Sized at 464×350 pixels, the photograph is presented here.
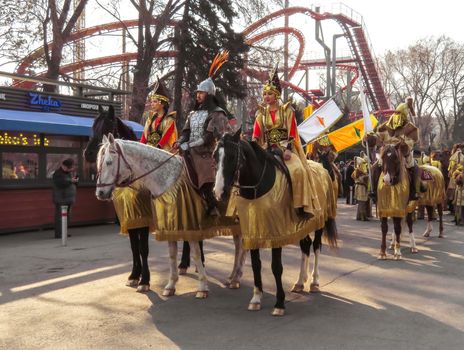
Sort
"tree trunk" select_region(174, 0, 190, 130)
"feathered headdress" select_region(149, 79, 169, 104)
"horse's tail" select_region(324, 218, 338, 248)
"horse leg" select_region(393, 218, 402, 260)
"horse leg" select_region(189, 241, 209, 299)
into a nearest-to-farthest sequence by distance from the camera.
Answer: "horse leg" select_region(189, 241, 209, 299) < "feathered headdress" select_region(149, 79, 169, 104) < "horse's tail" select_region(324, 218, 338, 248) < "horse leg" select_region(393, 218, 402, 260) < "tree trunk" select_region(174, 0, 190, 130)

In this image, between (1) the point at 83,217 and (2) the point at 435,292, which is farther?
(1) the point at 83,217

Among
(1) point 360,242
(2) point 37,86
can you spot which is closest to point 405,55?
(2) point 37,86

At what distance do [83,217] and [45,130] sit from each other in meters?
3.12

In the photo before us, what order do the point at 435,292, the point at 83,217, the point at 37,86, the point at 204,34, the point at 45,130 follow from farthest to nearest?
the point at 37,86, the point at 204,34, the point at 83,217, the point at 45,130, the point at 435,292

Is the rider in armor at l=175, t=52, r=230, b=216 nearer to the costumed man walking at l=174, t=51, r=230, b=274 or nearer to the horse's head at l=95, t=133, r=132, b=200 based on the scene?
the costumed man walking at l=174, t=51, r=230, b=274

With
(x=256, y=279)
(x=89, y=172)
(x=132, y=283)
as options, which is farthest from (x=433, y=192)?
(x=89, y=172)

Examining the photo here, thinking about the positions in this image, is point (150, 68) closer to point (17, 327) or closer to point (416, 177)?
point (416, 177)

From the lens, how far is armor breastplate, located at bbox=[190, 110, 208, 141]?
7.04m

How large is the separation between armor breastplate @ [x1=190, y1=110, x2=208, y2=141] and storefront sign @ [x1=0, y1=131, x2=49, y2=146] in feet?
25.4

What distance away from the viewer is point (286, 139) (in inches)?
259

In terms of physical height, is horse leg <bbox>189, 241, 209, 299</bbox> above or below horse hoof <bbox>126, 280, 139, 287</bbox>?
above

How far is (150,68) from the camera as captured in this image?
21.8m

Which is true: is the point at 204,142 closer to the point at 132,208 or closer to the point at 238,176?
the point at 238,176

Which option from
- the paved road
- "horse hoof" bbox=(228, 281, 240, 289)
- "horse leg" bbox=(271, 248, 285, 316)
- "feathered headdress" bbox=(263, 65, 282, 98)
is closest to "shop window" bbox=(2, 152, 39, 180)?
the paved road
